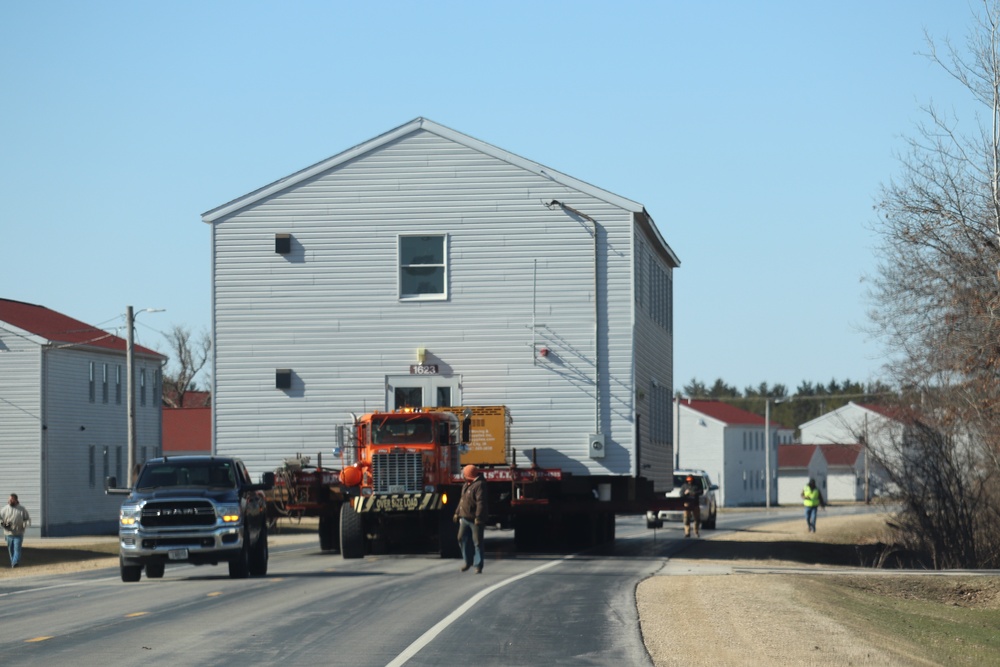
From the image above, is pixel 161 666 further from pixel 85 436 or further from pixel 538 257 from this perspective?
pixel 85 436

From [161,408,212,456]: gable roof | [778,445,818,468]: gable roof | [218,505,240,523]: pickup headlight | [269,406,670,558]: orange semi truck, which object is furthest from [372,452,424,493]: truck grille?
[778,445,818,468]: gable roof

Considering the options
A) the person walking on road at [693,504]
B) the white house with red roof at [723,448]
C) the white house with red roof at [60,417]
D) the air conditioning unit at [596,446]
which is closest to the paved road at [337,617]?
the air conditioning unit at [596,446]

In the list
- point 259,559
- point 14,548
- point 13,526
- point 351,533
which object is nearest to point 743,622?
point 259,559

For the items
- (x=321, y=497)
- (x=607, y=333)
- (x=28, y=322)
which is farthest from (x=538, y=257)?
(x=28, y=322)

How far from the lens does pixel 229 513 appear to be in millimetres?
21875

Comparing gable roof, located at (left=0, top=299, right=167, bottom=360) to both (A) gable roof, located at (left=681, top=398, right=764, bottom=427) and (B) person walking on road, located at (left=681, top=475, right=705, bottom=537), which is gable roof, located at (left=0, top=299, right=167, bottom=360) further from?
(A) gable roof, located at (left=681, top=398, right=764, bottom=427)

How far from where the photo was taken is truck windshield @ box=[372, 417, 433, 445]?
90.7 feet

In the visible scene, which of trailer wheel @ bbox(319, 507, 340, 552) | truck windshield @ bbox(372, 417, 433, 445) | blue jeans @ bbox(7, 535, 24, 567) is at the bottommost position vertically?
blue jeans @ bbox(7, 535, 24, 567)

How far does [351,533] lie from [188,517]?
228 inches

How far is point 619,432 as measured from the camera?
100ft

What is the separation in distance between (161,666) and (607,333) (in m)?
19.2

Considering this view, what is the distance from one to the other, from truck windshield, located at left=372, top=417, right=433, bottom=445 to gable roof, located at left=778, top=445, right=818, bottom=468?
92.3 m

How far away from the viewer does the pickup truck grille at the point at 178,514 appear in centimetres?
2178

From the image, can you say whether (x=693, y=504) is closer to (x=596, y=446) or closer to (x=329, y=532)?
(x=596, y=446)
